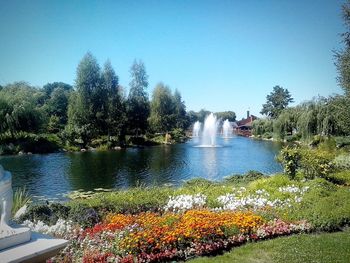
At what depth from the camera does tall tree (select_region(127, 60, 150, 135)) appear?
54.8m

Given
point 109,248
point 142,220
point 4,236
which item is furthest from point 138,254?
point 4,236

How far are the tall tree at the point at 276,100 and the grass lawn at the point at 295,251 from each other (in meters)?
95.6

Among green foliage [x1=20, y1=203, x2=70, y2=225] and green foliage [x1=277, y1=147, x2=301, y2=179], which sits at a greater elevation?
green foliage [x1=277, y1=147, x2=301, y2=179]

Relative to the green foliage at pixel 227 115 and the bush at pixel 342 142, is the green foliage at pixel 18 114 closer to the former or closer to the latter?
the bush at pixel 342 142

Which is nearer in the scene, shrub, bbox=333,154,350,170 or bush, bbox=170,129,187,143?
shrub, bbox=333,154,350,170

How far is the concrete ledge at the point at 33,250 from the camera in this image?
4699mm

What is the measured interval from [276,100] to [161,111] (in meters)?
55.8

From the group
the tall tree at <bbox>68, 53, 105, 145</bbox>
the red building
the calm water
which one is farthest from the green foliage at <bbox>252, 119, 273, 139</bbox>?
the calm water

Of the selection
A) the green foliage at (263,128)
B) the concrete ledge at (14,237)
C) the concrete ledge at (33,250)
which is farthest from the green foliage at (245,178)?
the green foliage at (263,128)

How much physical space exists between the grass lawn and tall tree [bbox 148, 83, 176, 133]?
50.1 metres

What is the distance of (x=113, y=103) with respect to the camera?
51781mm

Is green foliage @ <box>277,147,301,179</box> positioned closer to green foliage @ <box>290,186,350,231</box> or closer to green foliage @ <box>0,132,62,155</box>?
green foliage @ <box>290,186,350,231</box>

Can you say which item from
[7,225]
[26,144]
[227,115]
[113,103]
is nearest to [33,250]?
A: [7,225]

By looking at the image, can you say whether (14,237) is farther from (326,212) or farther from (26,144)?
(26,144)
